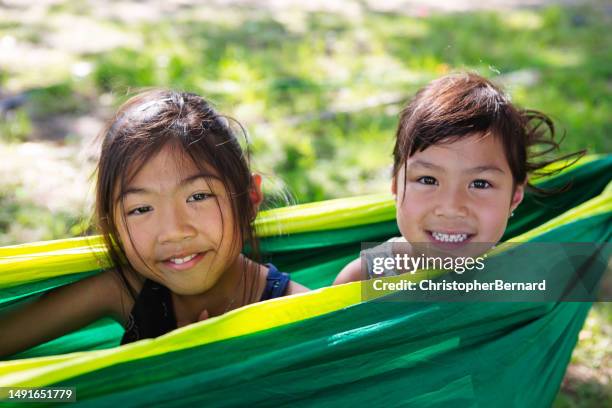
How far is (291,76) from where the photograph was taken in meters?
4.49

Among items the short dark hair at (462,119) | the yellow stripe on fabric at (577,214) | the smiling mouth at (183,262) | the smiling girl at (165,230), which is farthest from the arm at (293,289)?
the yellow stripe on fabric at (577,214)

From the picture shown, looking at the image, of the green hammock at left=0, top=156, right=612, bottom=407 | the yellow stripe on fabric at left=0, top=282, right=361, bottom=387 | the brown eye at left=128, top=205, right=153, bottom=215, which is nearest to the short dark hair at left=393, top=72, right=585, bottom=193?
the green hammock at left=0, top=156, right=612, bottom=407

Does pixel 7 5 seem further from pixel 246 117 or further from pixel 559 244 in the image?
pixel 559 244

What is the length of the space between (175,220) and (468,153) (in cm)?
67

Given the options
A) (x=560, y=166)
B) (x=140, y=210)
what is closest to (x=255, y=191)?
A: (x=140, y=210)

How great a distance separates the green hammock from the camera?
3.95 ft

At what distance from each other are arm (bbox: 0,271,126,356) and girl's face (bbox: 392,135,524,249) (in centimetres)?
73

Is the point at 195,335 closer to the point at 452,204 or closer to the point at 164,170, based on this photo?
the point at 164,170

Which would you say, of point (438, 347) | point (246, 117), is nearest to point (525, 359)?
point (438, 347)

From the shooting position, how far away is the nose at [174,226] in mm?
1529

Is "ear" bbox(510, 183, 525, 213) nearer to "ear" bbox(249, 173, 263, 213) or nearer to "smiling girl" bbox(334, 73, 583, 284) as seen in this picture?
"smiling girl" bbox(334, 73, 583, 284)

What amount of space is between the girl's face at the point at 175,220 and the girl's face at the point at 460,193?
0.45m

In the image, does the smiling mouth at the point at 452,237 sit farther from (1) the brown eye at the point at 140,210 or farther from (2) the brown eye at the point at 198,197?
Answer: (1) the brown eye at the point at 140,210

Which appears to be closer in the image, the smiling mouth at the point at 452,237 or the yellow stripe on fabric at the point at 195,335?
the yellow stripe on fabric at the point at 195,335
